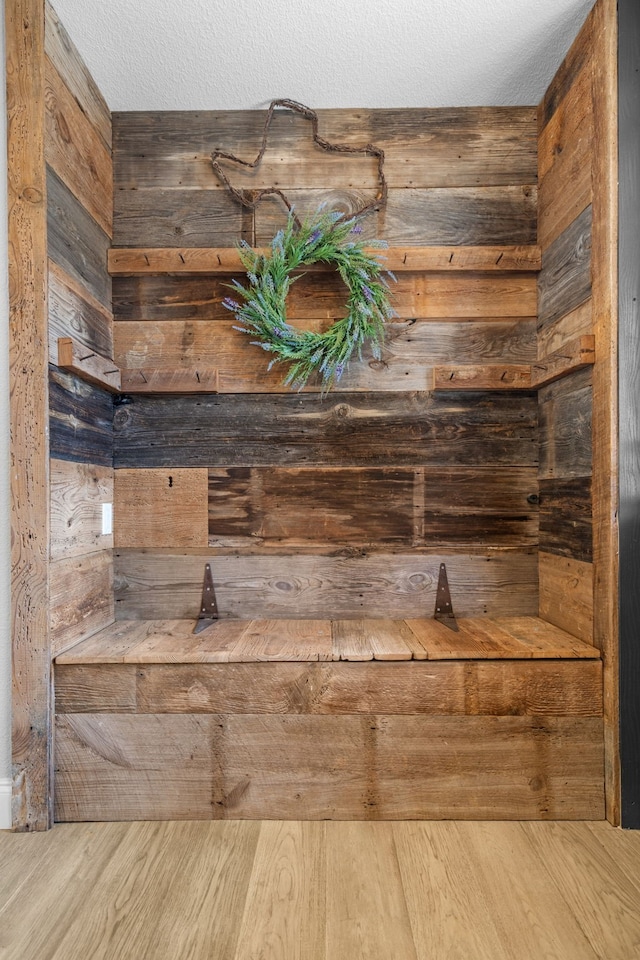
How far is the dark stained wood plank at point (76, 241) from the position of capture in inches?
68.2

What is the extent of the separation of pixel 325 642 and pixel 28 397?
115 centimetres

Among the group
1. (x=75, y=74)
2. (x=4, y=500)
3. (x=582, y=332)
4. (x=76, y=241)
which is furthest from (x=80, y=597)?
(x=582, y=332)

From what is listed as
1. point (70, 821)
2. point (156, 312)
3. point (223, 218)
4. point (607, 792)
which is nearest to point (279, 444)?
point (156, 312)

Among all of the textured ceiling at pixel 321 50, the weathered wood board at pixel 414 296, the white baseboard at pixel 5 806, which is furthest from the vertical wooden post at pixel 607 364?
the white baseboard at pixel 5 806

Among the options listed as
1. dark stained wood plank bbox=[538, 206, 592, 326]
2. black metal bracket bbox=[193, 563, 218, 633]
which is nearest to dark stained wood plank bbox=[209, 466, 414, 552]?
black metal bracket bbox=[193, 563, 218, 633]

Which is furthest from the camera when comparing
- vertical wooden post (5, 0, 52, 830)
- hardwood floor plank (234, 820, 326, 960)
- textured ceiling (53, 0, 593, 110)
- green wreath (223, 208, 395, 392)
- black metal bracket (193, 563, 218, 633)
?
black metal bracket (193, 563, 218, 633)

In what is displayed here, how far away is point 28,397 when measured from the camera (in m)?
1.65

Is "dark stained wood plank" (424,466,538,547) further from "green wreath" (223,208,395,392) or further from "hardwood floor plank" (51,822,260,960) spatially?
"hardwood floor plank" (51,822,260,960)

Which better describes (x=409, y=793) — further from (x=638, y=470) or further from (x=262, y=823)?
(x=638, y=470)

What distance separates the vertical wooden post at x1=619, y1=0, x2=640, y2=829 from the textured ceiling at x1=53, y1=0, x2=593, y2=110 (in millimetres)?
291

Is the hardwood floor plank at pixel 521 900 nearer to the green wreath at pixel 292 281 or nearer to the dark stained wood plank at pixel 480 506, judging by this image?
the dark stained wood plank at pixel 480 506

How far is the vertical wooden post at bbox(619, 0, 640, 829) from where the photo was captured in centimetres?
165

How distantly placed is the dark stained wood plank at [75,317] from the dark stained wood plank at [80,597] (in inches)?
25.8

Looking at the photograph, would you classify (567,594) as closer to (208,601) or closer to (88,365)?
(208,601)
